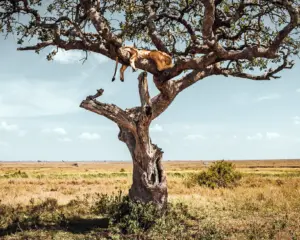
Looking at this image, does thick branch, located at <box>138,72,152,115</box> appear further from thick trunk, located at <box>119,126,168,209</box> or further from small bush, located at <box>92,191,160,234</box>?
small bush, located at <box>92,191,160,234</box>

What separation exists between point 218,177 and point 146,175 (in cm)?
1962

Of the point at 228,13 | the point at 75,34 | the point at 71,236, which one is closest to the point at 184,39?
the point at 228,13

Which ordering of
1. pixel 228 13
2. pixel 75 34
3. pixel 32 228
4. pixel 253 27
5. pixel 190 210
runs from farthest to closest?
pixel 190 210, pixel 253 27, pixel 228 13, pixel 32 228, pixel 75 34

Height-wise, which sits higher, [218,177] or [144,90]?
[144,90]

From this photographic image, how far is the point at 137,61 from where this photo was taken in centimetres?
1377

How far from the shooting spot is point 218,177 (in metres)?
33.3

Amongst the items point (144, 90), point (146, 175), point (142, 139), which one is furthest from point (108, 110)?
point (146, 175)

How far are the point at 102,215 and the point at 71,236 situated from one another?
410 centimetres

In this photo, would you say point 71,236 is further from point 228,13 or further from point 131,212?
point 228,13

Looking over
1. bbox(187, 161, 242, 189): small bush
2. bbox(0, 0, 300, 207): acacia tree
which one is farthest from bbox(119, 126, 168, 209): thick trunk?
bbox(187, 161, 242, 189): small bush

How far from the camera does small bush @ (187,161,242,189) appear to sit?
108 ft

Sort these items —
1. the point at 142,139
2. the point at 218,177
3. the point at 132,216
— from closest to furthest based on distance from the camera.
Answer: the point at 132,216, the point at 142,139, the point at 218,177

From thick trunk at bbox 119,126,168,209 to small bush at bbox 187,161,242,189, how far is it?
17617 mm

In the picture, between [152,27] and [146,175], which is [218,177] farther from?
[152,27]
